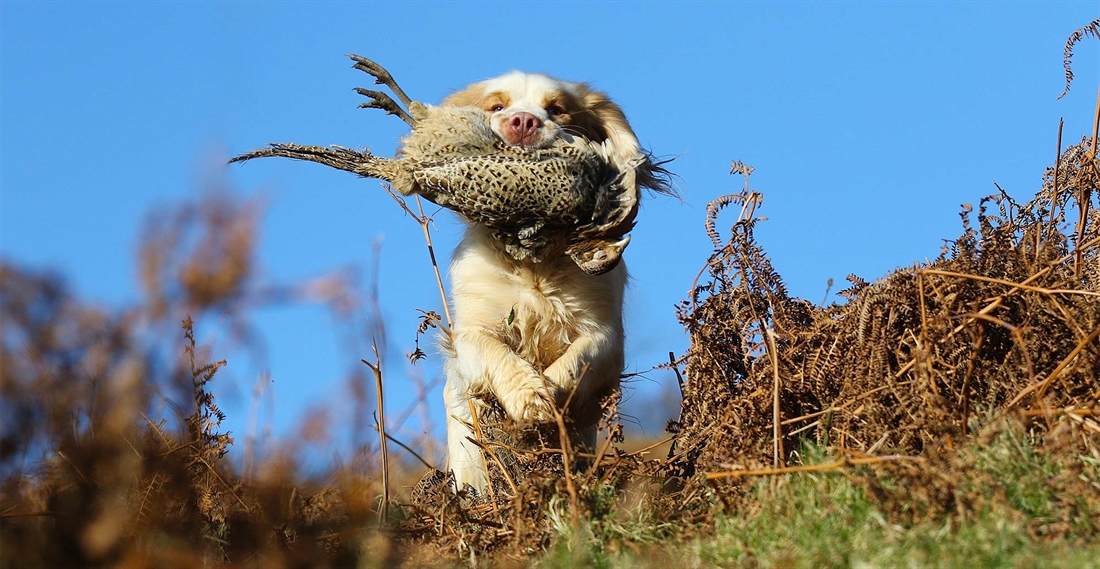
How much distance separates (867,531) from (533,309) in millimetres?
2451

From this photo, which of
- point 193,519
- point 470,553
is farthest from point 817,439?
point 193,519

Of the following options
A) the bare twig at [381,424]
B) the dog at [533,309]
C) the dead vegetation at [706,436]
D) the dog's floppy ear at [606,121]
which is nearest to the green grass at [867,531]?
the dead vegetation at [706,436]

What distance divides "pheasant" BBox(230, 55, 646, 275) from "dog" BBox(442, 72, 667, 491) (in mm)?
298

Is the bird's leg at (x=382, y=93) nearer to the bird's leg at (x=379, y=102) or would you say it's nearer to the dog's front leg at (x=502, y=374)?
the bird's leg at (x=379, y=102)

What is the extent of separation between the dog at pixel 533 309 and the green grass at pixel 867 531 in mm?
1391

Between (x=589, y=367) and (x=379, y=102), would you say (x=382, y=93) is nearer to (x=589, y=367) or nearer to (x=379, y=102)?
(x=379, y=102)

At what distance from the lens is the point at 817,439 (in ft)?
12.3

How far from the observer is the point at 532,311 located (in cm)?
509

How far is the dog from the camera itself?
4.79 m

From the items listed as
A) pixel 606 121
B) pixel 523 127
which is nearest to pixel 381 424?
pixel 523 127

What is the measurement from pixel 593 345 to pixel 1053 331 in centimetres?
196

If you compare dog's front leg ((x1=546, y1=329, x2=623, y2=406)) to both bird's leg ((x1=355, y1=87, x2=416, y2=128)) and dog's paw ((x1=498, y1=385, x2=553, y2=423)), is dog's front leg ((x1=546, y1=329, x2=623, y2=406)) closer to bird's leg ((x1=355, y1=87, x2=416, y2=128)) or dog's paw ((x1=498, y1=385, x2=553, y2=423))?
dog's paw ((x1=498, y1=385, x2=553, y2=423))

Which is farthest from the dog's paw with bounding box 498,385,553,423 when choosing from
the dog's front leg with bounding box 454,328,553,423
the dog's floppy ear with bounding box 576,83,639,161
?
the dog's floppy ear with bounding box 576,83,639,161

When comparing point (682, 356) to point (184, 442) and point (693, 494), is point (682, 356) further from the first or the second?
point (184, 442)
